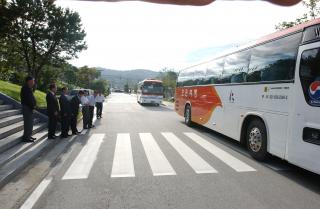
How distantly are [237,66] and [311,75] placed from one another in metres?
3.81

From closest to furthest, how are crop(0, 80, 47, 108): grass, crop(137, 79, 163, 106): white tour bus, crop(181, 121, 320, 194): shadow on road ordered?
crop(181, 121, 320, 194): shadow on road, crop(0, 80, 47, 108): grass, crop(137, 79, 163, 106): white tour bus

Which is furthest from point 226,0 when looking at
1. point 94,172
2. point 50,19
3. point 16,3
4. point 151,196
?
point 50,19

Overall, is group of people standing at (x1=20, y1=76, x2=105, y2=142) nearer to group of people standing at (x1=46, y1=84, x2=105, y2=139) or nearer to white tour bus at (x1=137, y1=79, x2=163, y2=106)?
group of people standing at (x1=46, y1=84, x2=105, y2=139)

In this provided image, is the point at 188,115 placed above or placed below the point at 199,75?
below

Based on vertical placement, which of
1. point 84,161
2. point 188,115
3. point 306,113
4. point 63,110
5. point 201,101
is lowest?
point 84,161

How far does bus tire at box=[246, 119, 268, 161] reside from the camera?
7.33 m

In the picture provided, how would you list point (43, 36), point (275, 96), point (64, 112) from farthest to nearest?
point (43, 36), point (64, 112), point (275, 96)

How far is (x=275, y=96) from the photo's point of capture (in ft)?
22.8

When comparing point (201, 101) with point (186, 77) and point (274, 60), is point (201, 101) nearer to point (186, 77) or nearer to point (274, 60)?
point (186, 77)

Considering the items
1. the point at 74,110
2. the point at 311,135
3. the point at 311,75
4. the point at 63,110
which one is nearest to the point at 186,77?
the point at 74,110

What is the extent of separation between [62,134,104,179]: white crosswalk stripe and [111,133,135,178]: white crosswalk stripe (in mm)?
565

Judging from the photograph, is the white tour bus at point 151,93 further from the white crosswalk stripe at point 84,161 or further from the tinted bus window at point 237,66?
the tinted bus window at point 237,66

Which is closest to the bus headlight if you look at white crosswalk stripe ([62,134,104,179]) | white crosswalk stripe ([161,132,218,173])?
white crosswalk stripe ([161,132,218,173])

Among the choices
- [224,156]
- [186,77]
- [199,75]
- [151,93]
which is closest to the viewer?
[224,156]
